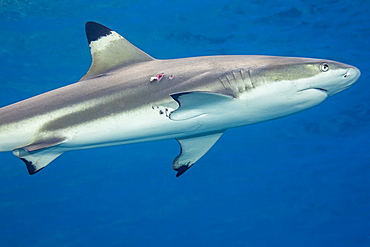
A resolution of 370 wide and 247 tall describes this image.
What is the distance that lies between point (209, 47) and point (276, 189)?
27.6 meters

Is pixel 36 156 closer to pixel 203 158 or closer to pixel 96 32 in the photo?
pixel 96 32

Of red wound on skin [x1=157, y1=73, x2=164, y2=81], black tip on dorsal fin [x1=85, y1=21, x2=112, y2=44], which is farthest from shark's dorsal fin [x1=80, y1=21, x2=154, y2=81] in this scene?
red wound on skin [x1=157, y1=73, x2=164, y2=81]

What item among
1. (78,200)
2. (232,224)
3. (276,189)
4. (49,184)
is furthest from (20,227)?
(276,189)

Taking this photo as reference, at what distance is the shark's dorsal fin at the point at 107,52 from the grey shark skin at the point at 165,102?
168 millimetres

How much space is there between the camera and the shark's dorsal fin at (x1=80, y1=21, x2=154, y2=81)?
14.0 feet

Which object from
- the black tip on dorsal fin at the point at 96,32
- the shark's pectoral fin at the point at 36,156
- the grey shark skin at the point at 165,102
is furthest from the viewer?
the black tip on dorsal fin at the point at 96,32

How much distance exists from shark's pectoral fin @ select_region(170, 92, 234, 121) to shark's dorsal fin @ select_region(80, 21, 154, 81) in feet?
4.09

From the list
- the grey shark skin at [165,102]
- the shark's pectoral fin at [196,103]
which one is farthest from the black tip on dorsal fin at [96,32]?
the shark's pectoral fin at [196,103]

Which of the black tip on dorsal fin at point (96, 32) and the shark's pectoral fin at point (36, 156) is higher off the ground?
the black tip on dorsal fin at point (96, 32)

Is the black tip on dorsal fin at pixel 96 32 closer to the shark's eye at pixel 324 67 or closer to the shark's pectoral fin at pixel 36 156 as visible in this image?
the shark's pectoral fin at pixel 36 156

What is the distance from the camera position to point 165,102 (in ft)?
11.5

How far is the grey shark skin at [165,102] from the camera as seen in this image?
3.17 meters

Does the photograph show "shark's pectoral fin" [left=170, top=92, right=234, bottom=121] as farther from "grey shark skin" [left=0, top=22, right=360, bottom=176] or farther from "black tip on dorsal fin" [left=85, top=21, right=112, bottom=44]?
"black tip on dorsal fin" [left=85, top=21, right=112, bottom=44]

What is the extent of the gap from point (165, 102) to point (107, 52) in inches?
54.5
